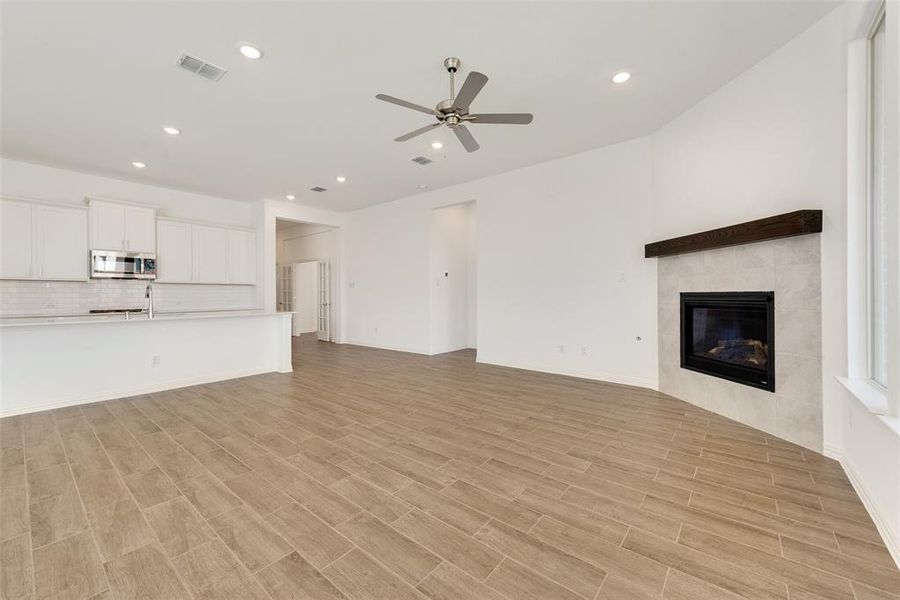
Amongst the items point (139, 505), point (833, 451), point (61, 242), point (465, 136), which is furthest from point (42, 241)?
point (833, 451)

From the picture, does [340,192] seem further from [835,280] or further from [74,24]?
[835,280]

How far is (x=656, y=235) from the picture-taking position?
170 inches

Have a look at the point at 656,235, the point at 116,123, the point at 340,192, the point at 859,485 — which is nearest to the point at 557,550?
the point at 859,485

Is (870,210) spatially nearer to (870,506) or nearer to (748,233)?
(748,233)

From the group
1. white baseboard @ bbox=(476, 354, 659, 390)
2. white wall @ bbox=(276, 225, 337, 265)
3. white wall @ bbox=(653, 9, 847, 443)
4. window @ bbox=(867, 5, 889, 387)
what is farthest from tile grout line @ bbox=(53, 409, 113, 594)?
white wall @ bbox=(276, 225, 337, 265)

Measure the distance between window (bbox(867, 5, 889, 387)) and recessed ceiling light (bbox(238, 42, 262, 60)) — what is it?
419 centimetres

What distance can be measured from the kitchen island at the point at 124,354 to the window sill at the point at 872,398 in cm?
593

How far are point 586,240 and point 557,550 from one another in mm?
4100

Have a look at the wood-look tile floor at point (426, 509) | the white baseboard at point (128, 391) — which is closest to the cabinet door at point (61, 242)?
the white baseboard at point (128, 391)

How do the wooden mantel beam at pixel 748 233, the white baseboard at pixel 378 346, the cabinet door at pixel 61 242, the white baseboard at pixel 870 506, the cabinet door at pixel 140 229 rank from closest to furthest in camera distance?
1. the white baseboard at pixel 870 506
2. the wooden mantel beam at pixel 748 233
3. the cabinet door at pixel 61 242
4. the cabinet door at pixel 140 229
5. the white baseboard at pixel 378 346

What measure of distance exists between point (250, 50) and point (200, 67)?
578mm

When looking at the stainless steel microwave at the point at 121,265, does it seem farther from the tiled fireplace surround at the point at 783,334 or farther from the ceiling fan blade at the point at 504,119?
the tiled fireplace surround at the point at 783,334

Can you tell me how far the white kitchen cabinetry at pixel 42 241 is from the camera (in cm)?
466

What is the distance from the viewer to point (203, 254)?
644cm
